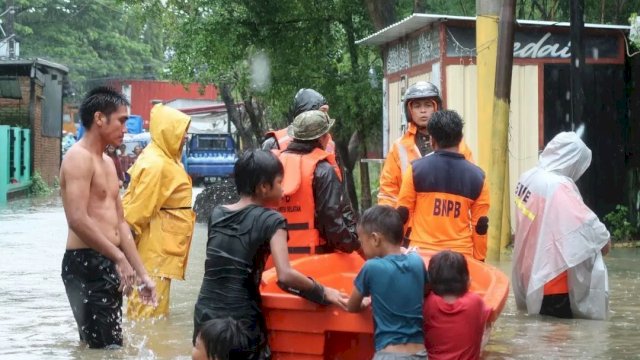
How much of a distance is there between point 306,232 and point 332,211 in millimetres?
278

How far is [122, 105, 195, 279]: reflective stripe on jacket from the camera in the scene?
8875 mm

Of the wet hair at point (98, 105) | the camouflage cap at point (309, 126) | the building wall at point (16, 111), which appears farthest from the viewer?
the building wall at point (16, 111)

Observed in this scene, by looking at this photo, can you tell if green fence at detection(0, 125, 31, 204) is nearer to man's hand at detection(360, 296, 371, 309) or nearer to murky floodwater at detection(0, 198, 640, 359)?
murky floodwater at detection(0, 198, 640, 359)

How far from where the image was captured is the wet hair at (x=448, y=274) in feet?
19.0

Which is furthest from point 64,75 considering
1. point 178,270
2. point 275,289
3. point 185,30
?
point 275,289

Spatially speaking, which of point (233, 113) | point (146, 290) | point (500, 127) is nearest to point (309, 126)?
point (146, 290)

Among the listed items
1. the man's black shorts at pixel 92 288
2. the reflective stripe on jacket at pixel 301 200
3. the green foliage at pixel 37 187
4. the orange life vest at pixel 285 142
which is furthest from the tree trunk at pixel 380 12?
the green foliage at pixel 37 187

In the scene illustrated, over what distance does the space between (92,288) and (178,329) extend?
7.40 ft

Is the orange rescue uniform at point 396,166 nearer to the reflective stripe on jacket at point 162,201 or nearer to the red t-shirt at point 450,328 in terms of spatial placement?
the reflective stripe on jacket at point 162,201

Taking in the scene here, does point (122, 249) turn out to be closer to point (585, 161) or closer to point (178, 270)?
point (178, 270)

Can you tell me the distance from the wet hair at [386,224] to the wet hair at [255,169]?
51 cm

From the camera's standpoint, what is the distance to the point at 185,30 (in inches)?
865

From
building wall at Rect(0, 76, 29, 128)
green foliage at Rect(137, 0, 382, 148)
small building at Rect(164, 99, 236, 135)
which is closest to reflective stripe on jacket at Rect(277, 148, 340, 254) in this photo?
green foliage at Rect(137, 0, 382, 148)

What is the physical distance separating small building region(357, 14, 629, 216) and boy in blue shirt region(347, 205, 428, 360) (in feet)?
29.9
